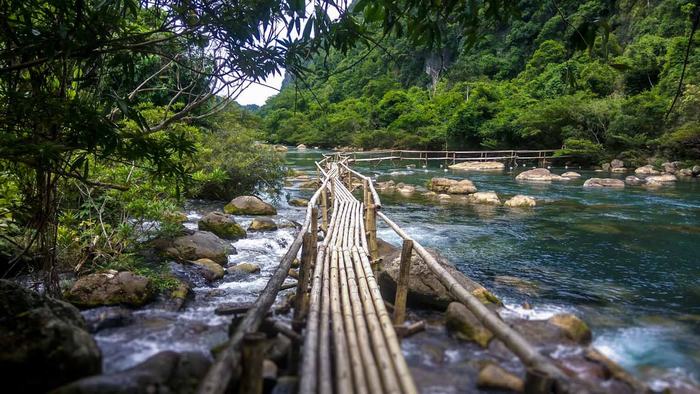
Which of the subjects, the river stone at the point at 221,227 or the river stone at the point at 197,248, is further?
the river stone at the point at 221,227

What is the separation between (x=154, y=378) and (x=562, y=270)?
22.4 ft

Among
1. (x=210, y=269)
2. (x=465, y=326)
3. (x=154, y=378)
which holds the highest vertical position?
(x=154, y=378)

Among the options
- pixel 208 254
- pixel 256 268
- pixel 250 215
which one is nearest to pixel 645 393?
pixel 256 268

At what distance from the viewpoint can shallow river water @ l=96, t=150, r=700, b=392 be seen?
13.7 ft

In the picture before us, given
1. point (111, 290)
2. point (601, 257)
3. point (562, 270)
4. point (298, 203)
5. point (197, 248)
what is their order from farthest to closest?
point (298, 203)
point (601, 257)
point (562, 270)
point (197, 248)
point (111, 290)

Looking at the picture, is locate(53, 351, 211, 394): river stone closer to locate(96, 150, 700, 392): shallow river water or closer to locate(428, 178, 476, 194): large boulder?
locate(96, 150, 700, 392): shallow river water

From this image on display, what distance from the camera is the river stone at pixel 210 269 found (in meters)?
6.32

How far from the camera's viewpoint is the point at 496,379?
3051mm

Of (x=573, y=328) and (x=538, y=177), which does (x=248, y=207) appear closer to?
(x=573, y=328)

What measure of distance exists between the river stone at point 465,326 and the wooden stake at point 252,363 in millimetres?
2172

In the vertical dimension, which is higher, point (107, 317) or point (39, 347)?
point (39, 347)

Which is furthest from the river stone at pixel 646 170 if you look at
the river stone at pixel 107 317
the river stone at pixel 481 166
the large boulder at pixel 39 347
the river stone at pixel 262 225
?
the large boulder at pixel 39 347

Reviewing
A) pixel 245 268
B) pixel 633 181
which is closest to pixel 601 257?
pixel 245 268

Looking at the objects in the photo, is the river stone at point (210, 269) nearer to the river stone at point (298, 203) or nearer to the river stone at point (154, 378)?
the river stone at point (154, 378)
